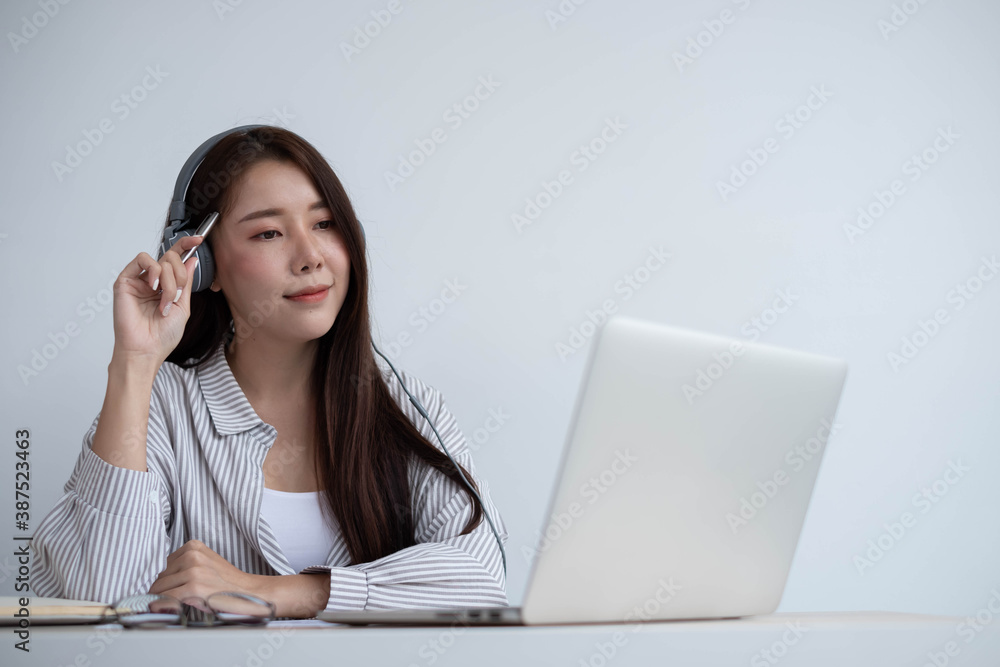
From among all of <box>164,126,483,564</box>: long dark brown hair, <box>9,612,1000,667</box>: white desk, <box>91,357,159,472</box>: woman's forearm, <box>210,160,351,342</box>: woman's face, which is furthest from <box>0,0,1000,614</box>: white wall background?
<box>9,612,1000,667</box>: white desk

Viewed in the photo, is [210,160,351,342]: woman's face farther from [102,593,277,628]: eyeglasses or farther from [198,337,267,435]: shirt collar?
[102,593,277,628]: eyeglasses

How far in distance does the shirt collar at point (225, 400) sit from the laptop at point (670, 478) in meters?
0.71

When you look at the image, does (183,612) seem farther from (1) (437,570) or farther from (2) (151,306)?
(2) (151,306)

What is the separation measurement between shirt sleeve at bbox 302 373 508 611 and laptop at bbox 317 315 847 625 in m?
0.28

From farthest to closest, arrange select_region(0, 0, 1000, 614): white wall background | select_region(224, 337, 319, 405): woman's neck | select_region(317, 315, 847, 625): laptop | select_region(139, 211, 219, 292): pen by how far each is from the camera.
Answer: select_region(0, 0, 1000, 614): white wall background, select_region(224, 337, 319, 405): woman's neck, select_region(139, 211, 219, 292): pen, select_region(317, 315, 847, 625): laptop

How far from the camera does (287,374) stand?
62.4 inches

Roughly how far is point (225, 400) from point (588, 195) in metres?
1.13

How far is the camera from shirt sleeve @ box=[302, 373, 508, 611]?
1061 mm

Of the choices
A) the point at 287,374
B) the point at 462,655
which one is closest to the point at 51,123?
the point at 287,374

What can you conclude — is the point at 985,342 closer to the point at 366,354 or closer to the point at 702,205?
the point at 702,205

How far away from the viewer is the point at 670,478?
725 mm

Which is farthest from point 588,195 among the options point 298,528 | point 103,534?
point 103,534

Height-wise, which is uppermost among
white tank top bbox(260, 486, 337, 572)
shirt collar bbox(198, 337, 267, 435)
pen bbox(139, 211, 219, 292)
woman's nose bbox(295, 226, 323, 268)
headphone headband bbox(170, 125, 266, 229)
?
headphone headband bbox(170, 125, 266, 229)

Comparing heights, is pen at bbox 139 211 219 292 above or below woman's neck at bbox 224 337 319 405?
above
